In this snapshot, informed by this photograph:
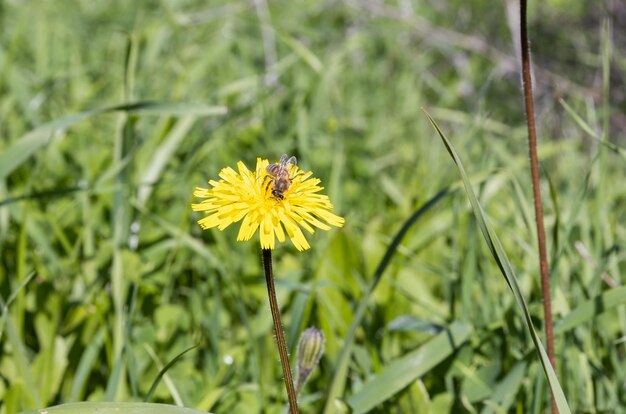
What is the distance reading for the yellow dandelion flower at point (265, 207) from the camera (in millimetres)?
1023

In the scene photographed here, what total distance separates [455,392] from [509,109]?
9.46 feet

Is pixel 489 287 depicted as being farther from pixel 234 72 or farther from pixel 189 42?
pixel 189 42

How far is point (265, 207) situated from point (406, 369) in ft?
2.24

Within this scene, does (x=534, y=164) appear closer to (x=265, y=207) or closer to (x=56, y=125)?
(x=265, y=207)

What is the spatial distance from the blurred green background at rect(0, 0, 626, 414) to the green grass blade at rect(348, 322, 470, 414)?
0.6 inches

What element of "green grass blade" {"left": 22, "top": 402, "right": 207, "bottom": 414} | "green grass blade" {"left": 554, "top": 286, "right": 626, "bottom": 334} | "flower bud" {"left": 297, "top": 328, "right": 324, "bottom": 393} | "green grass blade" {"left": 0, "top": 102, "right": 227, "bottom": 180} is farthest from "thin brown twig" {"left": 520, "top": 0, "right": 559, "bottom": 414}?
"green grass blade" {"left": 0, "top": 102, "right": 227, "bottom": 180}

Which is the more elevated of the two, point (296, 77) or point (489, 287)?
point (296, 77)

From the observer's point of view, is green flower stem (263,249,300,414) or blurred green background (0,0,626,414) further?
blurred green background (0,0,626,414)

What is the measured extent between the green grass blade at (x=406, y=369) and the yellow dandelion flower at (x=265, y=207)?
591mm

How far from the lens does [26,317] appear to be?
2.12 meters

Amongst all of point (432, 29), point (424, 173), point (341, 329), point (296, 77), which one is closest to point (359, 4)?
point (432, 29)

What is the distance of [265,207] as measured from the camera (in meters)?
1.07

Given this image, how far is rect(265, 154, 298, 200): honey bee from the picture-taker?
3.56ft

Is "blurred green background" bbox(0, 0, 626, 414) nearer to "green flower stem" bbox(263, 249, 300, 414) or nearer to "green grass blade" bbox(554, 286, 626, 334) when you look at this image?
"green grass blade" bbox(554, 286, 626, 334)
